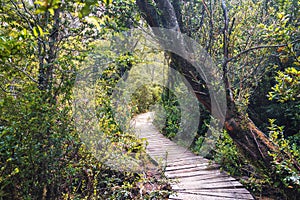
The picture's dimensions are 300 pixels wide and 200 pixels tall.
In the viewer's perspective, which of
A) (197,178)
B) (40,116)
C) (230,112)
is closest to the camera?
(40,116)

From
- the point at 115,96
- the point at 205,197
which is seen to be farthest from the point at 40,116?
the point at 115,96

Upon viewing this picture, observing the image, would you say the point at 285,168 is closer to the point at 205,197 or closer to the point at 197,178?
the point at 205,197

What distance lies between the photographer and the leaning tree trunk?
2646mm

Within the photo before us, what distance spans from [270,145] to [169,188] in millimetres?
1376

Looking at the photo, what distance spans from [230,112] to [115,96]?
6.95 ft

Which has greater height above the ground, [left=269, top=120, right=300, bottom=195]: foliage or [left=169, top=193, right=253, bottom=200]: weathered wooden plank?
[left=269, top=120, right=300, bottom=195]: foliage

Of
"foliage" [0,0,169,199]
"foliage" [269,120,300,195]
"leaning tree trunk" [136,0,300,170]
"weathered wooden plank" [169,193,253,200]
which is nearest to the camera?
"foliage" [0,0,169,199]

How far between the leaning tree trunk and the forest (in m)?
0.01

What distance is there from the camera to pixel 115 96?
4051 millimetres

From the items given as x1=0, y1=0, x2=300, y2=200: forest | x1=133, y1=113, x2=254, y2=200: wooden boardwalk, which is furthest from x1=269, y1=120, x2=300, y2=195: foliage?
x1=133, y1=113, x2=254, y2=200: wooden boardwalk

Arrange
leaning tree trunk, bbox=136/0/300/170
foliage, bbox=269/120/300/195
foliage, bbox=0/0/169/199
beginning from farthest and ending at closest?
leaning tree trunk, bbox=136/0/300/170
foliage, bbox=269/120/300/195
foliage, bbox=0/0/169/199

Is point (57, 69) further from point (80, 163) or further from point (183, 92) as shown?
point (183, 92)

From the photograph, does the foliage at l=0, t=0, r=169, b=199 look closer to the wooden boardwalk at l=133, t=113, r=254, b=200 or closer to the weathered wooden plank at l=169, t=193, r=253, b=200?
the weathered wooden plank at l=169, t=193, r=253, b=200

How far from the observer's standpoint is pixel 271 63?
3777mm
